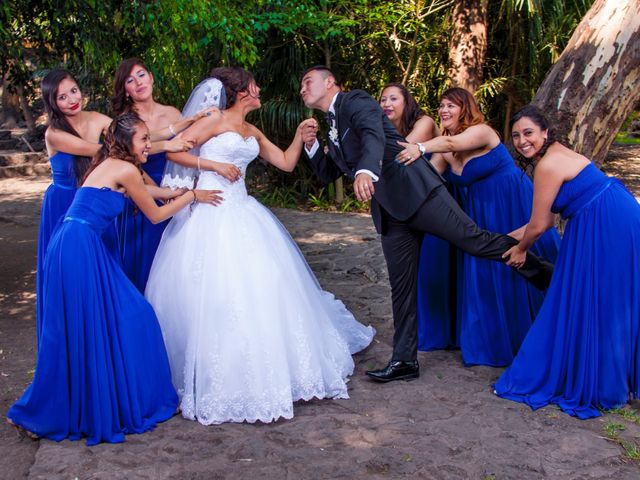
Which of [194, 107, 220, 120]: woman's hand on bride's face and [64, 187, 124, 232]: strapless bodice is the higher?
[194, 107, 220, 120]: woman's hand on bride's face

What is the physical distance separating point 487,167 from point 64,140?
106 inches

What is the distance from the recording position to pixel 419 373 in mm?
4547

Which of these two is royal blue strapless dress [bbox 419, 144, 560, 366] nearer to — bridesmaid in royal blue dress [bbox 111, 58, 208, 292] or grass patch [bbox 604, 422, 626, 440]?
grass patch [bbox 604, 422, 626, 440]

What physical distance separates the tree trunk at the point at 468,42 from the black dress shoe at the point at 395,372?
6.20 metres

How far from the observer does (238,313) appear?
3.98m

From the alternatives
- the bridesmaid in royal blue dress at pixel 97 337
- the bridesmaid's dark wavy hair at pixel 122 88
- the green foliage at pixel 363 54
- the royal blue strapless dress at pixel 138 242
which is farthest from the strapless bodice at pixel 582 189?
the green foliage at pixel 363 54

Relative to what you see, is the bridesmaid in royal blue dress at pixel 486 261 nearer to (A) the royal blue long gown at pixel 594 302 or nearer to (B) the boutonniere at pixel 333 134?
(A) the royal blue long gown at pixel 594 302

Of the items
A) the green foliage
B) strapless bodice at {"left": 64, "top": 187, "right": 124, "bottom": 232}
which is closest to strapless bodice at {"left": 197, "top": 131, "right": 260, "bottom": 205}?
strapless bodice at {"left": 64, "top": 187, "right": 124, "bottom": 232}

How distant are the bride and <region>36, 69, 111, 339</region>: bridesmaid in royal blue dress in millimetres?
584

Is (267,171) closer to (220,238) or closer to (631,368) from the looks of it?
(220,238)

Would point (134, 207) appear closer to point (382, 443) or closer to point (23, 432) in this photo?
point (23, 432)

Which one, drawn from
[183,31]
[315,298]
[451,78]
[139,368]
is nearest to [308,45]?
[451,78]

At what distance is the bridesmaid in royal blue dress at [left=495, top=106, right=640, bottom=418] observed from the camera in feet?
12.7

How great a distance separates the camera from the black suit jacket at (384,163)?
416 cm
